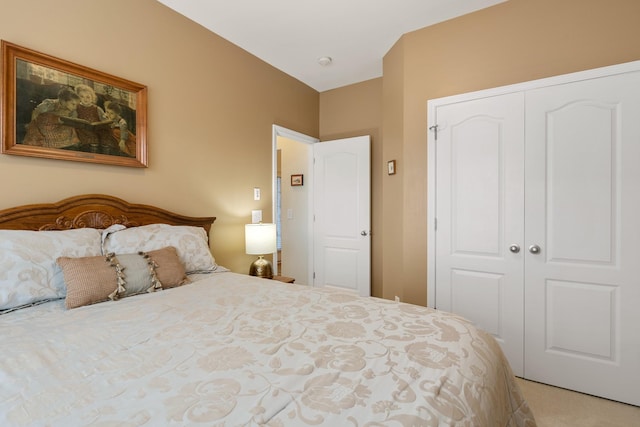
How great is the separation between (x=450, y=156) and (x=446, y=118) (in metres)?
0.32

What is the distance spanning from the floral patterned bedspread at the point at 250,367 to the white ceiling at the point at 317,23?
229cm

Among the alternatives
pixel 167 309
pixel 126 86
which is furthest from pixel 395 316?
pixel 126 86

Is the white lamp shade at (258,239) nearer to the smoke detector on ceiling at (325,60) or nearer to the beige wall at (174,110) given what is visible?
the beige wall at (174,110)

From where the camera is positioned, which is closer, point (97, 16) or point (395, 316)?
point (395, 316)

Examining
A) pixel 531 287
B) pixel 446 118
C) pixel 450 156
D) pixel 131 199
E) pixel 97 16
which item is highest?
pixel 97 16

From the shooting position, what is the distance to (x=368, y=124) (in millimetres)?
3727

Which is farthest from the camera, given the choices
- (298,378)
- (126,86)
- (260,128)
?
(260,128)

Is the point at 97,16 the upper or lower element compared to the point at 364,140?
upper

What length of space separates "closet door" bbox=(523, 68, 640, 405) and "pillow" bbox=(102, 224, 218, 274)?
2.34 metres

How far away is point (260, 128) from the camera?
3.20 m

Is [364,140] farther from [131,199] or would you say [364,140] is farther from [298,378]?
[298,378]

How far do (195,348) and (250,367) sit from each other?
0.23 meters

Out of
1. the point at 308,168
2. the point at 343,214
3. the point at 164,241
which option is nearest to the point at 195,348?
the point at 164,241

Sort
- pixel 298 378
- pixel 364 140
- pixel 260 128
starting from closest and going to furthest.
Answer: pixel 298 378
pixel 260 128
pixel 364 140
